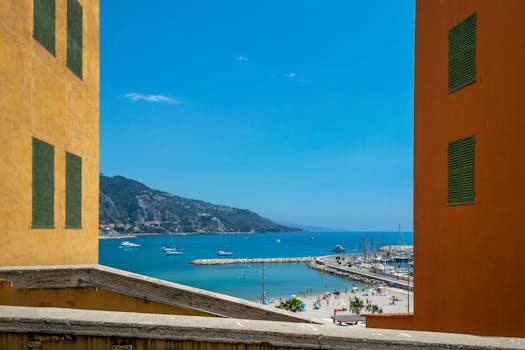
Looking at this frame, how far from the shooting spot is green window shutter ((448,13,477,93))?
30.9 feet

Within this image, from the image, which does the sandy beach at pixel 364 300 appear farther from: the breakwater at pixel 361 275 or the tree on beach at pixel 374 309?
the breakwater at pixel 361 275

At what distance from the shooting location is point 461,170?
31.5ft

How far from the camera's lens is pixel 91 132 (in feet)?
44.4

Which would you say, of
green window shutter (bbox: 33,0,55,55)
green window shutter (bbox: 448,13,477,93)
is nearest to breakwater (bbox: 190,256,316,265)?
green window shutter (bbox: 33,0,55,55)

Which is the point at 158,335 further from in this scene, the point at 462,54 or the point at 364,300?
the point at 364,300

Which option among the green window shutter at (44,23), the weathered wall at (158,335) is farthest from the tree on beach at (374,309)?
the weathered wall at (158,335)

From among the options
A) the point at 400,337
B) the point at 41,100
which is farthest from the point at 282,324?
the point at 41,100

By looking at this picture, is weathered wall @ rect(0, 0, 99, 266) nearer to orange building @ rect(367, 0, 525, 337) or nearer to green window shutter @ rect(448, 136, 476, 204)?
orange building @ rect(367, 0, 525, 337)

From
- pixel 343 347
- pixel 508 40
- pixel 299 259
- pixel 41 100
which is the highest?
pixel 508 40

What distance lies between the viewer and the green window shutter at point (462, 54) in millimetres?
9422

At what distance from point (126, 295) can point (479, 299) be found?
6480mm

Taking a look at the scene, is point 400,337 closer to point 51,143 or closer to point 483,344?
point 483,344

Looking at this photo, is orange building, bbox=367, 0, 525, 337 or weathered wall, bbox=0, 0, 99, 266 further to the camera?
weathered wall, bbox=0, 0, 99, 266

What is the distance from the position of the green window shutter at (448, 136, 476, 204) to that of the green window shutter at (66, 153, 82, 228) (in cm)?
903
